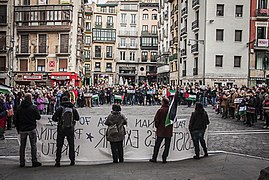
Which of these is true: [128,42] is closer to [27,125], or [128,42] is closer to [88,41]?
[88,41]

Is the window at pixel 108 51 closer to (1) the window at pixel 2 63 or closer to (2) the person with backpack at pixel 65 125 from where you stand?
(1) the window at pixel 2 63

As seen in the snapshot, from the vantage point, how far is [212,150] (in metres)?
12.6

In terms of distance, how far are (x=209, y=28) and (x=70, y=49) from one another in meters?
17.5

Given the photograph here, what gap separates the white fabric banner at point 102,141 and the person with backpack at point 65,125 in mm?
653

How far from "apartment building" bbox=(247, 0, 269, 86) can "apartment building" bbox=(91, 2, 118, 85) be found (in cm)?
4505

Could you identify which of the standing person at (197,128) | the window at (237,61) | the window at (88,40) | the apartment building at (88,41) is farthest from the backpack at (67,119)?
the window at (88,40)

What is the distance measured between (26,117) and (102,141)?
234 cm

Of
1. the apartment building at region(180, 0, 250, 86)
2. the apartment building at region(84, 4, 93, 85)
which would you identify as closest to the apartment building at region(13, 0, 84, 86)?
the apartment building at region(180, 0, 250, 86)

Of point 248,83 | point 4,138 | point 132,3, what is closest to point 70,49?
point 248,83

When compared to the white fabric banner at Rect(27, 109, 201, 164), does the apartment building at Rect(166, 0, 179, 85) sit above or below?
above

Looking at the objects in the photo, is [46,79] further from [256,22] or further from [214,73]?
[256,22]

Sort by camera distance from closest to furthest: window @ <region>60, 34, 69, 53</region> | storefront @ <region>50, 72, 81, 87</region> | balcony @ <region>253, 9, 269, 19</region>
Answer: balcony @ <region>253, 9, 269, 19</region> → storefront @ <region>50, 72, 81, 87</region> → window @ <region>60, 34, 69, 53</region>

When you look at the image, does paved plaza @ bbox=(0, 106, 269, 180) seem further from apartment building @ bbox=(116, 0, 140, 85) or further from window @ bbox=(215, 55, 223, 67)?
apartment building @ bbox=(116, 0, 140, 85)

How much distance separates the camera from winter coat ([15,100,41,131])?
1008 cm
